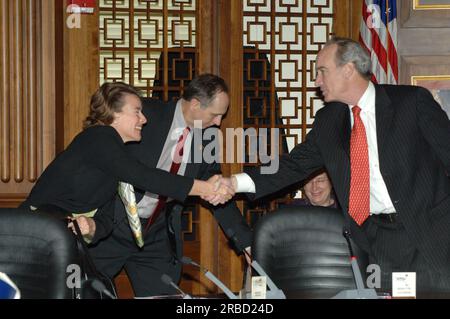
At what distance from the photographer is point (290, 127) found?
17.8ft

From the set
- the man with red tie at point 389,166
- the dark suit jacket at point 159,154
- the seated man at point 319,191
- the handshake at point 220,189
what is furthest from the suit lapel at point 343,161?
the seated man at point 319,191

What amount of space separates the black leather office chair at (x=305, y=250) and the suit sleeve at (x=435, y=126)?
49cm

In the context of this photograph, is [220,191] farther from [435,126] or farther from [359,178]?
[435,126]

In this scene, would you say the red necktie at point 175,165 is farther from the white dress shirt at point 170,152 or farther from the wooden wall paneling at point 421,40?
the wooden wall paneling at point 421,40

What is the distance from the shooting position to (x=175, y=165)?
4488 millimetres

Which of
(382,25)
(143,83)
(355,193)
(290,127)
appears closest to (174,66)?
(143,83)

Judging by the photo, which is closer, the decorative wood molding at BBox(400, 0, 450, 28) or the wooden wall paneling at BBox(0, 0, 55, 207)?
the wooden wall paneling at BBox(0, 0, 55, 207)

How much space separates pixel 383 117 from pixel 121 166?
1.17 meters

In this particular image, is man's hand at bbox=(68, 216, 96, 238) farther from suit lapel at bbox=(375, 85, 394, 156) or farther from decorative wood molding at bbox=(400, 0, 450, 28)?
decorative wood molding at bbox=(400, 0, 450, 28)

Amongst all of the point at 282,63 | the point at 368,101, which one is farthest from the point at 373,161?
the point at 282,63

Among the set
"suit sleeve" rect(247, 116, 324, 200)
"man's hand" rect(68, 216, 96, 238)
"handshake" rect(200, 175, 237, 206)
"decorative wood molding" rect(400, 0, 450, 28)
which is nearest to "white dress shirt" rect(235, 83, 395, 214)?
"suit sleeve" rect(247, 116, 324, 200)

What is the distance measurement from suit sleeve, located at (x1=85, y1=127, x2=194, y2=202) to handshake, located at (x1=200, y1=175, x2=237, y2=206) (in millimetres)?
322

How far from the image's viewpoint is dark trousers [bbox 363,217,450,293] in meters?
3.54

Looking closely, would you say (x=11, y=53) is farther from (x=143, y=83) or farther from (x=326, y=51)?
(x=326, y=51)
